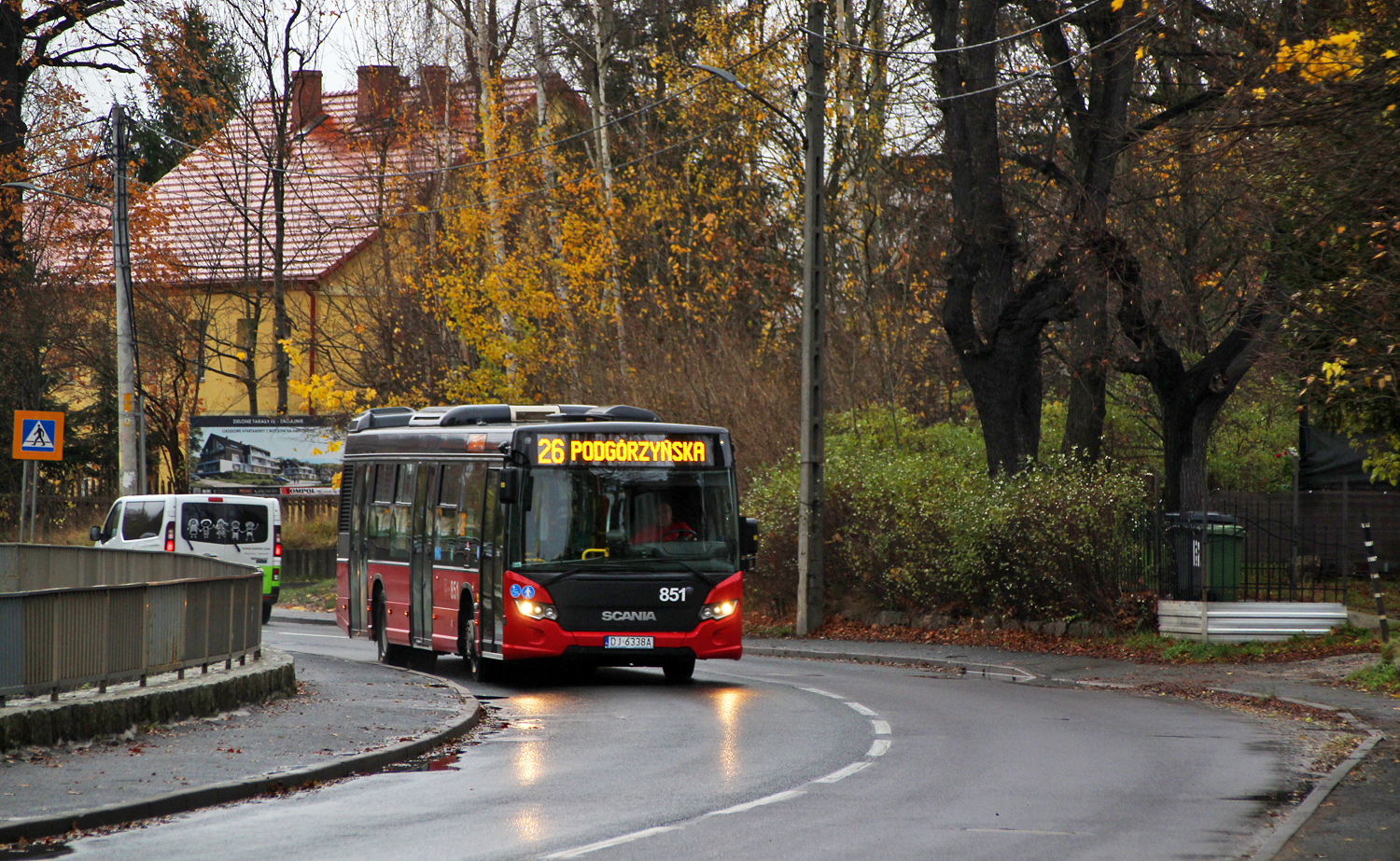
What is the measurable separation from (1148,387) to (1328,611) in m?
17.0

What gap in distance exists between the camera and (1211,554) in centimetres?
2164

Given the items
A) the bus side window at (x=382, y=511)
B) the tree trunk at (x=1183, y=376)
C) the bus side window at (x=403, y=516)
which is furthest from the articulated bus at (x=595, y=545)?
the tree trunk at (x=1183, y=376)

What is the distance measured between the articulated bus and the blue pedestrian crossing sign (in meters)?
10.4

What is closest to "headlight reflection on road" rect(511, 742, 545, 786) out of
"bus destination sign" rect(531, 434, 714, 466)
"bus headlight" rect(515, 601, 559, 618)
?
"bus headlight" rect(515, 601, 559, 618)

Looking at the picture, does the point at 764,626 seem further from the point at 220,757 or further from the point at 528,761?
the point at 220,757

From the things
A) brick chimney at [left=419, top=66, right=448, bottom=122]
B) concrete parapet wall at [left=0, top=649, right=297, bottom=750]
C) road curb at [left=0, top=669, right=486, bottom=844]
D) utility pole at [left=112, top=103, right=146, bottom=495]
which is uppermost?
brick chimney at [left=419, top=66, right=448, bottom=122]

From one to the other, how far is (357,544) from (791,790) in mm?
13920

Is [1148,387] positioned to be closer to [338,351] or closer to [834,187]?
[834,187]

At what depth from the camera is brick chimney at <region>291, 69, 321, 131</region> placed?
4322cm

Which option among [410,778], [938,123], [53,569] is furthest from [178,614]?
[938,123]

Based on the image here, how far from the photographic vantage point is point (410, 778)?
440 inches

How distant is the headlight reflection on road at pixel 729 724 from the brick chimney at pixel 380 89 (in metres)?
28.2

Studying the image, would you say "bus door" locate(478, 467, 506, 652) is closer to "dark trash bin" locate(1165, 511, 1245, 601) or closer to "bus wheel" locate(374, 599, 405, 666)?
"bus wheel" locate(374, 599, 405, 666)

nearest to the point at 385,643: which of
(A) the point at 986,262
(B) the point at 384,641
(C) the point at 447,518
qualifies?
(B) the point at 384,641
